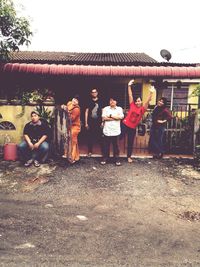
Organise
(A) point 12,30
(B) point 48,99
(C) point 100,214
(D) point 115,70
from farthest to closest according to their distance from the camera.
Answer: (B) point 48,99
(D) point 115,70
(A) point 12,30
(C) point 100,214

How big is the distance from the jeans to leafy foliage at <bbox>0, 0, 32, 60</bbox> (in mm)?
2621

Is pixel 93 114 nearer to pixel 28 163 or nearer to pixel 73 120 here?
pixel 73 120

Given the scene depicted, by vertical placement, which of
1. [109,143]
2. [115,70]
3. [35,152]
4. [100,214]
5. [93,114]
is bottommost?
[100,214]

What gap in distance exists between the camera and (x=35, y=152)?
8.66m

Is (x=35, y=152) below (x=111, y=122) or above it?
below

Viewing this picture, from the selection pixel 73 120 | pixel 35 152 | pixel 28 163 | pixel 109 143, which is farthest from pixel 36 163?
pixel 109 143

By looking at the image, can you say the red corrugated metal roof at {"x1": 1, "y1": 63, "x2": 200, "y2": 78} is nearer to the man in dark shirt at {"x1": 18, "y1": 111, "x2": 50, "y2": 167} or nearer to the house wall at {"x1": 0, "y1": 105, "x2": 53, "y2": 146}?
the house wall at {"x1": 0, "y1": 105, "x2": 53, "y2": 146}

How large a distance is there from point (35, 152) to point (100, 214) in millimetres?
3370

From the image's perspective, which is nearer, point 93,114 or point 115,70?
point 93,114

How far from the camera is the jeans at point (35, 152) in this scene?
865 centimetres

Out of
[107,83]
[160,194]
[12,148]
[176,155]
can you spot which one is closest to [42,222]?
[160,194]

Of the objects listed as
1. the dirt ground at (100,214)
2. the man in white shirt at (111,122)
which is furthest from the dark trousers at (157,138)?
the man in white shirt at (111,122)

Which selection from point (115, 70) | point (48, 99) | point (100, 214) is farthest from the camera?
point (48, 99)

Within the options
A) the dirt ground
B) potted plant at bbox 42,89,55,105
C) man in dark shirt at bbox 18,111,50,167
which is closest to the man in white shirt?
the dirt ground
